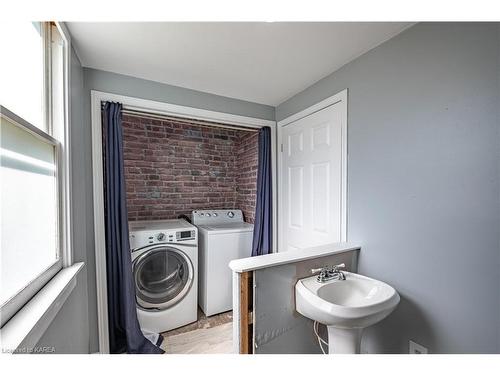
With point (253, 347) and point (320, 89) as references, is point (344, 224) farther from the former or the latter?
point (320, 89)

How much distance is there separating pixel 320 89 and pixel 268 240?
1.56m

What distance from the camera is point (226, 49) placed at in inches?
55.1

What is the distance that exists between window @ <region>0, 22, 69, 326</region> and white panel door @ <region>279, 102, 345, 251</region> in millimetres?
1750

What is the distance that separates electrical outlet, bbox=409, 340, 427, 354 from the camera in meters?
1.18

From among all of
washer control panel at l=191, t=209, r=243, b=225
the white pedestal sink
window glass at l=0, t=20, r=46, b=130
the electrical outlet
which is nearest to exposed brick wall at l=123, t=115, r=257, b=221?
washer control panel at l=191, t=209, r=243, b=225

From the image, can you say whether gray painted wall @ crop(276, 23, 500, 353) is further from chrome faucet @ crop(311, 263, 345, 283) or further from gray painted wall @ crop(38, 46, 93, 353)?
gray painted wall @ crop(38, 46, 93, 353)

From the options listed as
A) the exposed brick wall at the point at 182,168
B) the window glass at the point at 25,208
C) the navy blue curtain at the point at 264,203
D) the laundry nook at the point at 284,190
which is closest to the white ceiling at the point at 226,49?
the laundry nook at the point at 284,190

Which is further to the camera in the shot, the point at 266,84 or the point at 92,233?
the point at 266,84

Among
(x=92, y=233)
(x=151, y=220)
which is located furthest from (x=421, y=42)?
(x=151, y=220)

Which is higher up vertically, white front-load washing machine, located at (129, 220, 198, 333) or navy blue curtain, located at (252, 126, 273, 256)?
navy blue curtain, located at (252, 126, 273, 256)

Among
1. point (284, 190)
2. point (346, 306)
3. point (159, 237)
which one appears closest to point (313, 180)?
point (284, 190)

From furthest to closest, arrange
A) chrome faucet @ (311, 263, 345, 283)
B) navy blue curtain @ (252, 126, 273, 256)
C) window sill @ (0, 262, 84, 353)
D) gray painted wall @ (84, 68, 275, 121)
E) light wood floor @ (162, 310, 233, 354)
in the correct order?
navy blue curtain @ (252, 126, 273, 256)
light wood floor @ (162, 310, 233, 354)
gray painted wall @ (84, 68, 275, 121)
chrome faucet @ (311, 263, 345, 283)
window sill @ (0, 262, 84, 353)

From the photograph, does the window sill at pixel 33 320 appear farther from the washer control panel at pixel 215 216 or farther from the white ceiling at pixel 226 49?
the washer control panel at pixel 215 216

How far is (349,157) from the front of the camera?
1.57 meters
